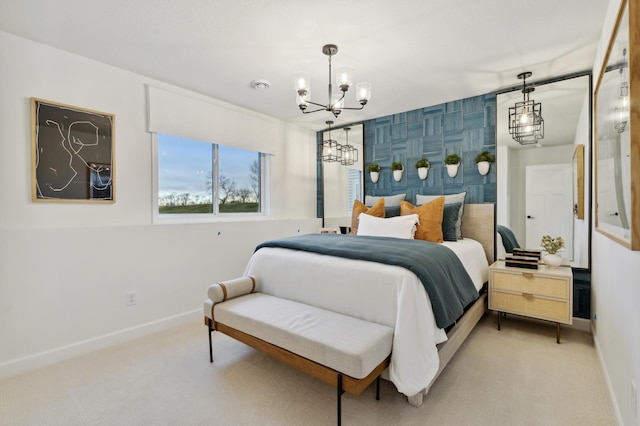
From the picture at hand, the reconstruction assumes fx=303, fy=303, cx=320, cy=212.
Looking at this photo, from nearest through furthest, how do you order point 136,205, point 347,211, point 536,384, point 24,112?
point 536,384, point 24,112, point 136,205, point 347,211

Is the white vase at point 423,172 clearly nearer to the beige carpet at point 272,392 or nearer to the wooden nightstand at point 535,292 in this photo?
the wooden nightstand at point 535,292

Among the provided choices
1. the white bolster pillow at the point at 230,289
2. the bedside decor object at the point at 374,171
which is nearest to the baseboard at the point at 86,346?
the white bolster pillow at the point at 230,289

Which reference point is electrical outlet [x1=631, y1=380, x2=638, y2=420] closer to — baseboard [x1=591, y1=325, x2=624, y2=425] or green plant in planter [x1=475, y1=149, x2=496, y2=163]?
baseboard [x1=591, y1=325, x2=624, y2=425]

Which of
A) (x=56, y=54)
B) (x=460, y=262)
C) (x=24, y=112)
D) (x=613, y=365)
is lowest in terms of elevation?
(x=613, y=365)

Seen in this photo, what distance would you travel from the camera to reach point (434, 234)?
296 cm

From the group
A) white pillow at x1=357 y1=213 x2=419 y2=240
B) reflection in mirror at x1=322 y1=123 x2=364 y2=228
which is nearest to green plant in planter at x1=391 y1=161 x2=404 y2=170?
reflection in mirror at x1=322 y1=123 x2=364 y2=228

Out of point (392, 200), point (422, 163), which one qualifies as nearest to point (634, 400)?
point (392, 200)

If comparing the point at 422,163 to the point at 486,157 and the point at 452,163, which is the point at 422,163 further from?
the point at 486,157

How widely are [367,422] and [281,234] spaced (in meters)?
2.79

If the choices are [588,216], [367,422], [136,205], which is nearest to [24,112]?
[136,205]

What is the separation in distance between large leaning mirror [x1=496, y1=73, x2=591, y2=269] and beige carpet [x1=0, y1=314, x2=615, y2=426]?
102 cm

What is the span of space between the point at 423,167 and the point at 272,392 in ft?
9.74

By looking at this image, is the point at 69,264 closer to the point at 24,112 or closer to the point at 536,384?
the point at 24,112

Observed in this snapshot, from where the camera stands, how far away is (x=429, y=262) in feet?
6.63
